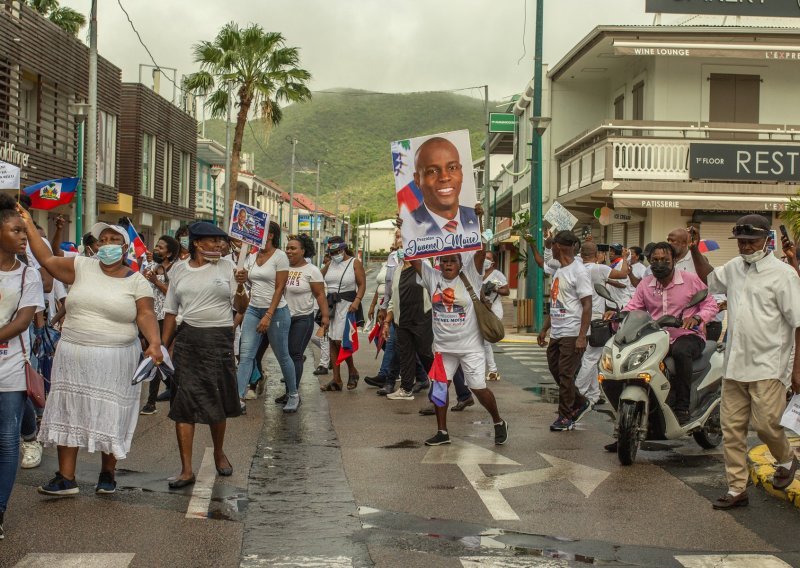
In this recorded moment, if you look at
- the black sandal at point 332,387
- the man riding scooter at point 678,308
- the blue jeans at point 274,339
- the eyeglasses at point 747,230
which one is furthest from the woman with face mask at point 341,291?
the eyeglasses at point 747,230

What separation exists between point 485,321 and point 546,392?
4.61 metres

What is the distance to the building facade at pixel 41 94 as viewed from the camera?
24.2 meters

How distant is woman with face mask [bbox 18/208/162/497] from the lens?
258 inches

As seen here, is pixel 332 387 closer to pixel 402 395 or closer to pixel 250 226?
pixel 402 395

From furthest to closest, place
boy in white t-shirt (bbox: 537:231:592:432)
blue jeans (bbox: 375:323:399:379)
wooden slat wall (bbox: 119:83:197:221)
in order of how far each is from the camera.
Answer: wooden slat wall (bbox: 119:83:197:221) < blue jeans (bbox: 375:323:399:379) < boy in white t-shirt (bbox: 537:231:592:432)

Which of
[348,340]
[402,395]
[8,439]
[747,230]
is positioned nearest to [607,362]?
[747,230]

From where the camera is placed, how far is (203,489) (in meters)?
7.07

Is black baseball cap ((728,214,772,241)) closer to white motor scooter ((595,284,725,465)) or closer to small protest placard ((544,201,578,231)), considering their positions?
white motor scooter ((595,284,725,465))

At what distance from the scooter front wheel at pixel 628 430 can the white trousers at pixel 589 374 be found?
2681mm

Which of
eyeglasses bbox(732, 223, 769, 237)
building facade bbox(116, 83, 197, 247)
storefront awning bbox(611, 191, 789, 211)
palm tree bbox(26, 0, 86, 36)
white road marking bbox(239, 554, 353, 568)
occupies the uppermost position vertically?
palm tree bbox(26, 0, 86, 36)

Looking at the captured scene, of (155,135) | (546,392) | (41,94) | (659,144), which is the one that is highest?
(155,135)

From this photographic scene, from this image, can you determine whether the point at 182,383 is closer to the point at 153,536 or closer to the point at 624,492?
the point at 153,536

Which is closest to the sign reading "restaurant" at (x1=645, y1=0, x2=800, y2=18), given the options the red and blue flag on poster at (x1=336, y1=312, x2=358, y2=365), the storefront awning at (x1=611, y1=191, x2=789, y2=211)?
the storefront awning at (x1=611, y1=191, x2=789, y2=211)

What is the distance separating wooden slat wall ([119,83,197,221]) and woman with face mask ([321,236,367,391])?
2532 centimetres
